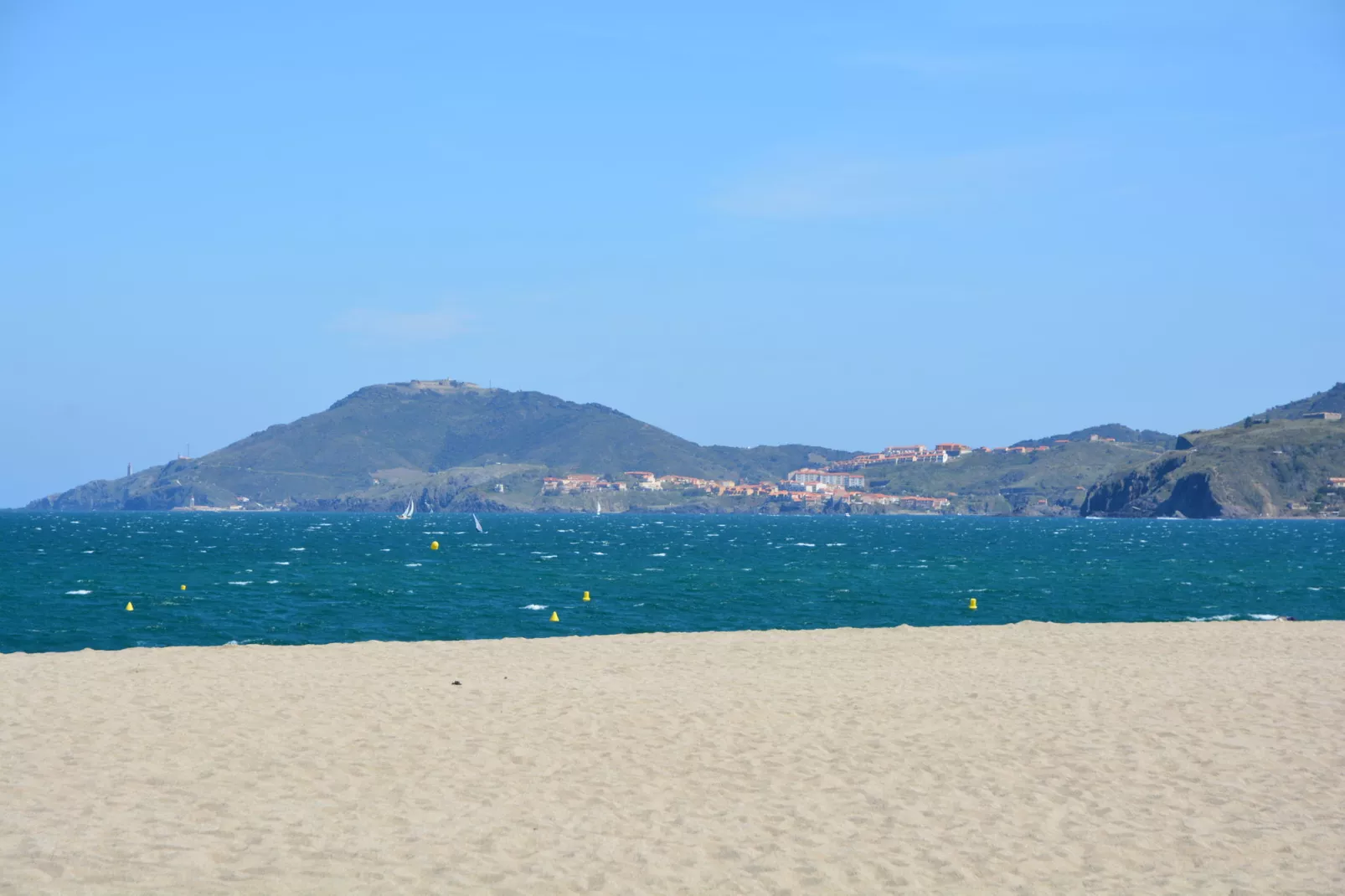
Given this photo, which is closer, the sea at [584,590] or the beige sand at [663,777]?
the beige sand at [663,777]

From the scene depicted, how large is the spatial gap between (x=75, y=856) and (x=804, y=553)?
87.8 metres

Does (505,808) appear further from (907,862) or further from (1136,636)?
(1136,636)

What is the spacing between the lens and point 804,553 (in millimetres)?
96188

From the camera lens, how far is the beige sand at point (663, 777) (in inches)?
396

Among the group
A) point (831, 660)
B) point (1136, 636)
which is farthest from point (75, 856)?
point (1136, 636)

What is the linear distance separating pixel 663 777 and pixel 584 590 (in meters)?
41.7

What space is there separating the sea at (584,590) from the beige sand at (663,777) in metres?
17.7

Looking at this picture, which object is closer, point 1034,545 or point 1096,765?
point 1096,765

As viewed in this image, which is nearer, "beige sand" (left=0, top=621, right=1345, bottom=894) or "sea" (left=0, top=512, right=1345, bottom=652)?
"beige sand" (left=0, top=621, right=1345, bottom=894)

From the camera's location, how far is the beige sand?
10.0 m

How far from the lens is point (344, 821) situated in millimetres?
11281

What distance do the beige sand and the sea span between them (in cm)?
1772

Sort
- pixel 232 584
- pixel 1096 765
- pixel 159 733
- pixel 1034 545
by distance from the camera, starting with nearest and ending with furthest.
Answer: pixel 1096 765 < pixel 159 733 < pixel 232 584 < pixel 1034 545

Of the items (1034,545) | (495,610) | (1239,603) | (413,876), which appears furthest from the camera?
(1034,545)
